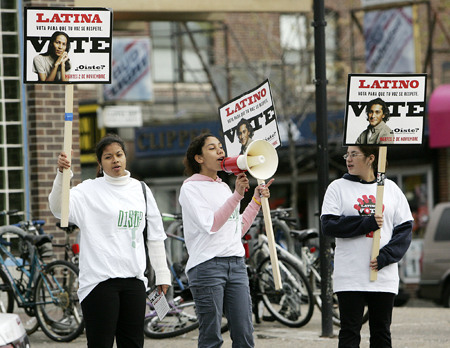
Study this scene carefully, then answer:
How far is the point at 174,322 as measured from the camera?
26.1ft

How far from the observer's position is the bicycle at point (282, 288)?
827cm

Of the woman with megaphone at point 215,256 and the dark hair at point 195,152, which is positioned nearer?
the woman with megaphone at point 215,256

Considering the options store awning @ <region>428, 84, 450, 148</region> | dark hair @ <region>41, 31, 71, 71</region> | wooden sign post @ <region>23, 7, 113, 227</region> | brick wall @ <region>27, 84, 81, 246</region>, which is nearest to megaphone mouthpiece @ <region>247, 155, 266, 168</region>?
wooden sign post @ <region>23, 7, 113, 227</region>

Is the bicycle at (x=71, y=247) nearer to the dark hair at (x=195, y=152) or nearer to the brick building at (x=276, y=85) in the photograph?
the dark hair at (x=195, y=152)

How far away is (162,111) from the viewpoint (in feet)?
68.5

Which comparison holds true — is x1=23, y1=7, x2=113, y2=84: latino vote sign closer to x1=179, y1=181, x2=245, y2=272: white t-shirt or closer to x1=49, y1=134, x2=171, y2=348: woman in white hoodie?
x1=49, y1=134, x2=171, y2=348: woman in white hoodie

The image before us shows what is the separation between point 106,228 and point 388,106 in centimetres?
239

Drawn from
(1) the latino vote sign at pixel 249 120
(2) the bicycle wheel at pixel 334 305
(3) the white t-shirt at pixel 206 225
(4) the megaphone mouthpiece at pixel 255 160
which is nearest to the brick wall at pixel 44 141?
(2) the bicycle wheel at pixel 334 305

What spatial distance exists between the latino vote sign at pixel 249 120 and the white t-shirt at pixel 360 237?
929 millimetres

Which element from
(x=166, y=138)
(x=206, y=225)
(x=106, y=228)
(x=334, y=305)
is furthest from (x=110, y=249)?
(x=166, y=138)

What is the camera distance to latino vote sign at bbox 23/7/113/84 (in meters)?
5.45

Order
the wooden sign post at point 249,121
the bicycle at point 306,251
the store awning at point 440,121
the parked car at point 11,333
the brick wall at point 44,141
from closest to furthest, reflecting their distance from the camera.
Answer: the parked car at point 11,333
the wooden sign post at point 249,121
the bicycle at point 306,251
the brick wall at point 44,141
the store awning at point 440,121

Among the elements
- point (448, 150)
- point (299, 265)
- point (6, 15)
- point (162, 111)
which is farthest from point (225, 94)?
point (299, 265)

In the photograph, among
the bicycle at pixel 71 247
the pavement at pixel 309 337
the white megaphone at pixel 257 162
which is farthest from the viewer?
the bicycle at pixel 71 247
